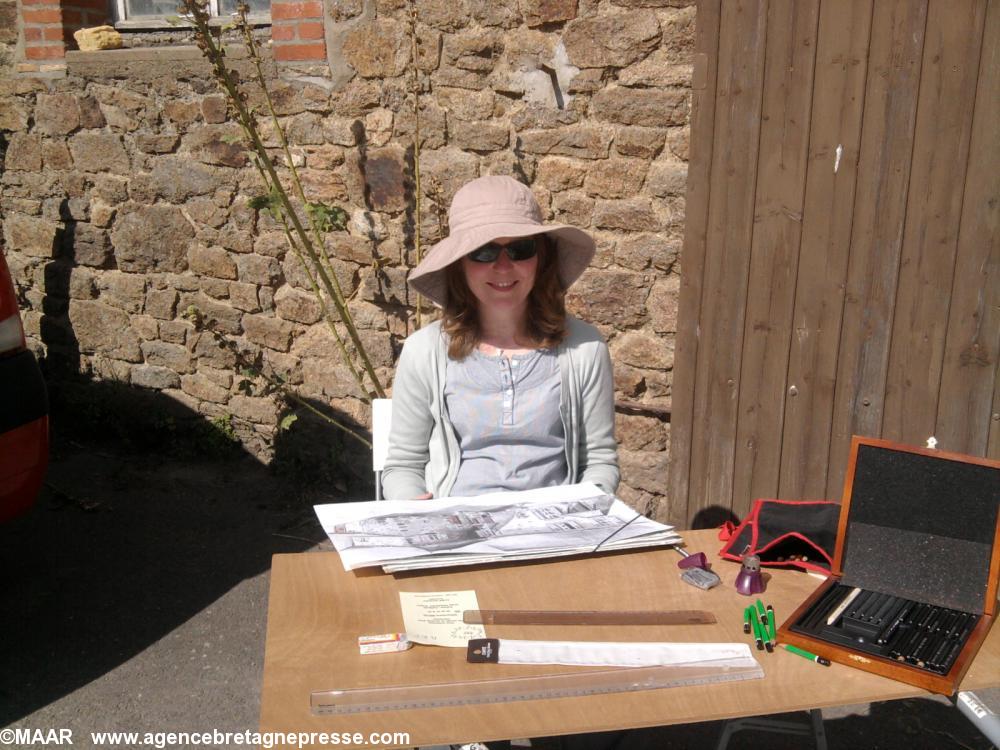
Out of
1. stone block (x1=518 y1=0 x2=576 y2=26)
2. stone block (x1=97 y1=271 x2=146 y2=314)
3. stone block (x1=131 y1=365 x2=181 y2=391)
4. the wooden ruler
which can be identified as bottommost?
stone block (x1=131 y1=365 x2=181 y2=391)

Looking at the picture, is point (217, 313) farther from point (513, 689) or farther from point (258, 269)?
point (513, 689)

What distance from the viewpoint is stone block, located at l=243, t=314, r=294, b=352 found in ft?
14.2

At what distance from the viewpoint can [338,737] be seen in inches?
49.4

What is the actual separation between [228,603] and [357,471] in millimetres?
1019

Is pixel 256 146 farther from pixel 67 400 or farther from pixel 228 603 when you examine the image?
pixel 67 400

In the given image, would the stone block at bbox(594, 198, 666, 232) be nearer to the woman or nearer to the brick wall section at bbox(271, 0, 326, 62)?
the woman

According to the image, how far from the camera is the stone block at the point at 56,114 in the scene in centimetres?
461

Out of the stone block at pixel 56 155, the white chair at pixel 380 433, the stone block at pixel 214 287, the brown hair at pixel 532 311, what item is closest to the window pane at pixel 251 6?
the stone block at pixel 56 155

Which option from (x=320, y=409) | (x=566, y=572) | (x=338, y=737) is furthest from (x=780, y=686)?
(x=320, y=409)

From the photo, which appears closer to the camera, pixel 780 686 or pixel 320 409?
pixel 780 686

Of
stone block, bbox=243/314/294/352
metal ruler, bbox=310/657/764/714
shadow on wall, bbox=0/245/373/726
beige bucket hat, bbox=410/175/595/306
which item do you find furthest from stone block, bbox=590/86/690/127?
metal ruler, bbox=310/657/764/714

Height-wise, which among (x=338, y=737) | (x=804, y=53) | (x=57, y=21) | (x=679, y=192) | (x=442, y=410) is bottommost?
(x=338, y=737)

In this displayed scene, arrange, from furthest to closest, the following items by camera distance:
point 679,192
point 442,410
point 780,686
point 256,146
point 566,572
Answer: point 256,146, point 679,192, point 442,410, point 566,572, point 780,686

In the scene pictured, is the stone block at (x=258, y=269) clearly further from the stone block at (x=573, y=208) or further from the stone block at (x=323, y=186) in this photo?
the stone block at (x=573, y=208)
